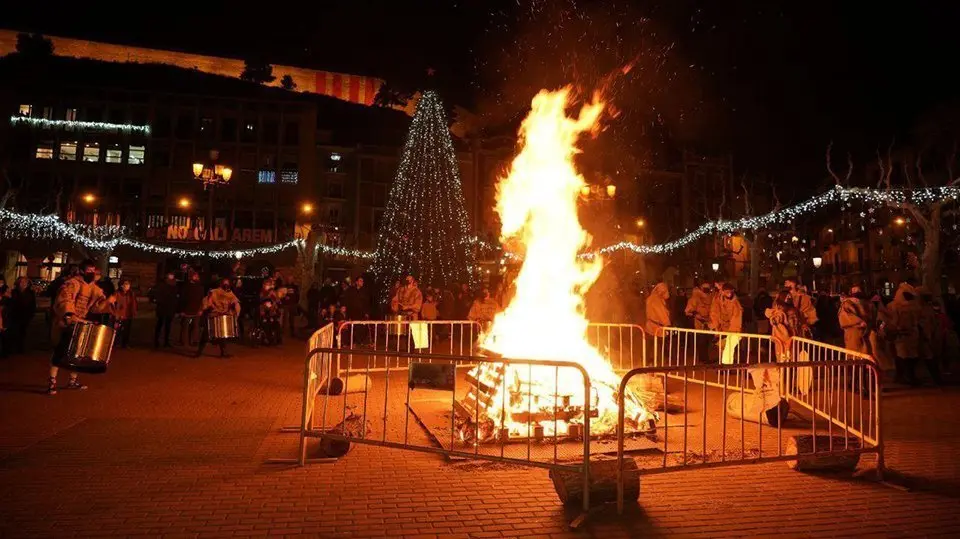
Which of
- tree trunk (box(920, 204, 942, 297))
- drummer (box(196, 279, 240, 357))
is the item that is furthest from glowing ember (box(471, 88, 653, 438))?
tree trunk (box(920, 204, 942, 297))

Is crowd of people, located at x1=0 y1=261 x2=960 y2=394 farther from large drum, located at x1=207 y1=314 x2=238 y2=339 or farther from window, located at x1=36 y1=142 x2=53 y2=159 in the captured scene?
window, located at x1=36 y1=142 x2=53 y2=159

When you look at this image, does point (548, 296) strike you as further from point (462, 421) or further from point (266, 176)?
point (266, 176)

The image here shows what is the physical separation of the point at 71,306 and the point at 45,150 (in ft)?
153

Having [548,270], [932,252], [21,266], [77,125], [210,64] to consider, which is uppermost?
[210,64]

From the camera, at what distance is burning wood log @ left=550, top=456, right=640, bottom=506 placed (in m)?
4.79

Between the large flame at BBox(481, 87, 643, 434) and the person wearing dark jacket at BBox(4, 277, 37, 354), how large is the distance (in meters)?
11.3

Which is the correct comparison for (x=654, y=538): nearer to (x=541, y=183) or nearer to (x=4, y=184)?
(x=541, y=183)

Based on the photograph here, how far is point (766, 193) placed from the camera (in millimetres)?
49219

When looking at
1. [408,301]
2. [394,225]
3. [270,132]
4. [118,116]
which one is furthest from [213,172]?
[118,116]

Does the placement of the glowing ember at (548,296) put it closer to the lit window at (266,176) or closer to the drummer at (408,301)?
the drummer at (408,301)

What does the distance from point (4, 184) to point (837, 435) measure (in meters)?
55.5

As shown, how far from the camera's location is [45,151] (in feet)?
147

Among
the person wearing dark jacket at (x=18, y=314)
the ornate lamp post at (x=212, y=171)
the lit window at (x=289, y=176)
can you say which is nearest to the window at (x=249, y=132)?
the lit window at (x=289, y=176)

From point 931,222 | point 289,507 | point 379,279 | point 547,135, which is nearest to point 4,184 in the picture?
point 379,279
